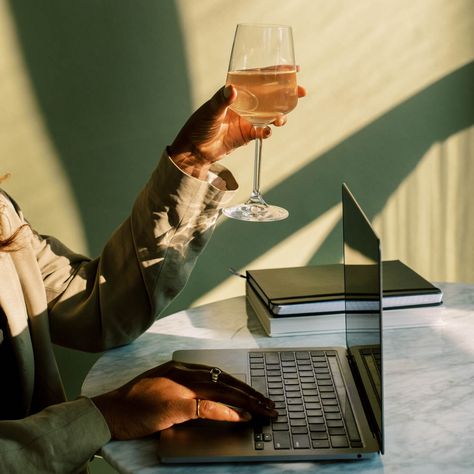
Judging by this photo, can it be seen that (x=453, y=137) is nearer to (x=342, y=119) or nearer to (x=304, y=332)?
(x=342, y=119)

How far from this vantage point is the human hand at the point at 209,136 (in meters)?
1.38

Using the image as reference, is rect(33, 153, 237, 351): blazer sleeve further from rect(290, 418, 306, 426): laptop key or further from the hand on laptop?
rect(290, 418, 306, 426): laptop key

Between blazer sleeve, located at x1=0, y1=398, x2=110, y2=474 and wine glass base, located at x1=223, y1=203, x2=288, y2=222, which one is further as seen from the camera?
wine glass base, located at x1=223, y1=203, x2=288, y2=222

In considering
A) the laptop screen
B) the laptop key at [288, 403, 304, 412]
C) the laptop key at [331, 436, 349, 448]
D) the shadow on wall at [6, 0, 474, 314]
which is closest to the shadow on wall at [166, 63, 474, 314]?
the shadow on wall at [6, 0, 474, 314]

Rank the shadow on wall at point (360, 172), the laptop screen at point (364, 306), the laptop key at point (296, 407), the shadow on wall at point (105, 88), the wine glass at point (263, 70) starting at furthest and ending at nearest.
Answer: the shadow on wall at point (360, 172) → the shadow on wall at point (105, 88) → the wine glass at point (263, 70) → the laptop key at point (296, 407) → the laptop screen at point (364, 306)

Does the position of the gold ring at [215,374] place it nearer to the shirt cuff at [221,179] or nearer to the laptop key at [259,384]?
the laptop key at [259,384]

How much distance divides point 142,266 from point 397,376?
1.63 ft

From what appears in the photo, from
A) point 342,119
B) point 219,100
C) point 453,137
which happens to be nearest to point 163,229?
point 219,100

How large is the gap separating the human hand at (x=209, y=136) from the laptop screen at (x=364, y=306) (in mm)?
237

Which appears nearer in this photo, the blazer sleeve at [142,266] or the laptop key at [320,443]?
the laptop key at [320,443]

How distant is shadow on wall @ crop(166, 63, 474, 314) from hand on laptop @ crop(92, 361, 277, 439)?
1.01m

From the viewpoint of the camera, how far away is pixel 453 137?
7.26ft

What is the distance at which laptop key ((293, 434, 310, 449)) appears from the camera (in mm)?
1028

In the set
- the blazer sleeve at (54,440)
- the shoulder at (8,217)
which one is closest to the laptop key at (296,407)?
the blazer sleeve at (54,440)
